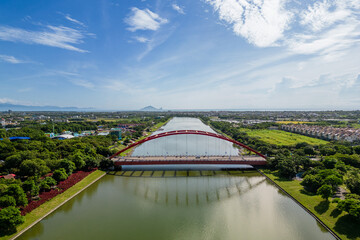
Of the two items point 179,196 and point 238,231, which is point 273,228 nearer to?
point 238,231

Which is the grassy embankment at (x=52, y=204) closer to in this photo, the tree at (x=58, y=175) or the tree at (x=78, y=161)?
the tree at (x=58, y=175)

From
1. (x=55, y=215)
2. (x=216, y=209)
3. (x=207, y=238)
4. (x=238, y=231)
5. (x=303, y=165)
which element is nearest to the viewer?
(x=207, y=238)

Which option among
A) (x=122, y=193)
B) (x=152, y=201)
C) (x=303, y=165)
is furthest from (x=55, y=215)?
(x=303, y=165)

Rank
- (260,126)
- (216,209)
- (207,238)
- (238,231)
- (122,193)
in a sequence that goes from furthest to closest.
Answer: (260,126) < (122,193) < (216,209) < (238,231) < (207,238)

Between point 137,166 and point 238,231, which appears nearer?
point 238,231

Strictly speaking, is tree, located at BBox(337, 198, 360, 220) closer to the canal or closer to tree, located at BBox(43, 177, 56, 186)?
the canal

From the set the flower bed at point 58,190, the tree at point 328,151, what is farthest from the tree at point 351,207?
the flower bed at point 58,190

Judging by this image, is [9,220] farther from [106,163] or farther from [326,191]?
[326,191]

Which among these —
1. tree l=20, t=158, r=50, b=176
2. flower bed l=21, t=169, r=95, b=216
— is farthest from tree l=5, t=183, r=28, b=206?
tree l=20, t=158, r=50, b=176
